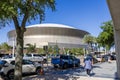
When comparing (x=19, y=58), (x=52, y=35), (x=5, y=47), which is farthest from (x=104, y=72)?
(x=52, y=35)

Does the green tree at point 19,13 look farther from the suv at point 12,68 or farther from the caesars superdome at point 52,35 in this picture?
the caesars superdome at point 52,35

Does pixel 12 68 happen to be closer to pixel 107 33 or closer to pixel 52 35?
pixel 107 33

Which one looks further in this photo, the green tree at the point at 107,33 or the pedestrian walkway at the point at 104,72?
the green tree at the point at 107,33

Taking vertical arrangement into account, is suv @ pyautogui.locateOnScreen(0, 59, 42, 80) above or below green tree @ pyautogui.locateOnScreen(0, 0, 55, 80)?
below

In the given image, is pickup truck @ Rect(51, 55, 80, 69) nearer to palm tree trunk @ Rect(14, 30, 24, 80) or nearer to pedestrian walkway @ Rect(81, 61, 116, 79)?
pedestrian walkway @ Rect(81, 61, 116, 79)

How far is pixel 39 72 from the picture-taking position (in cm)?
2217

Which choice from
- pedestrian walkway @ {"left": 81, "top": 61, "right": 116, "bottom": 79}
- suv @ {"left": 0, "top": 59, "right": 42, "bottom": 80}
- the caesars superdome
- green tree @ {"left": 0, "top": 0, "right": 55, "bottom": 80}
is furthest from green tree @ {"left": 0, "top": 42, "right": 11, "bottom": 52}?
green tree @ {"left": 0, "top": 0, "right": 55, "bottom": 80}

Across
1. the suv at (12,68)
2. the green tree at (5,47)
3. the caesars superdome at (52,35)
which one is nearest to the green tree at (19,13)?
the suv at (12,68)

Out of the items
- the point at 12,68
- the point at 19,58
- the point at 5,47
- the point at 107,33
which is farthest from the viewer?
the point at 5,47

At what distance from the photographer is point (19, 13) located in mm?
16297

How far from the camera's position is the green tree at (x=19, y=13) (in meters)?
15.1

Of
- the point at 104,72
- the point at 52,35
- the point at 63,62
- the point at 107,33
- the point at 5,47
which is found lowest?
the point at 104,72

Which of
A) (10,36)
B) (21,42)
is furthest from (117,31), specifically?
(10,36)

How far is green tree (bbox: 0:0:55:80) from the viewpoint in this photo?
1514 cm
